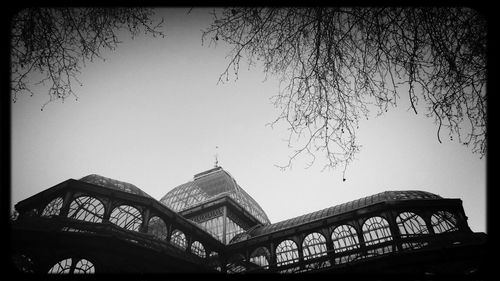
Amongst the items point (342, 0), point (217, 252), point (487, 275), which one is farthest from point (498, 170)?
point (217, 252)

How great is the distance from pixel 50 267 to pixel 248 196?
20681 mm

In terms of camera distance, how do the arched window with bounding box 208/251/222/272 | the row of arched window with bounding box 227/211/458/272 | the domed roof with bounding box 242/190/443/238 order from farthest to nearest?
the arched window with bounding box 208/251/222/272 → the domed roof with bounding box 242/190/443/238 → the row of arched window with bounding box 227/211/458/272

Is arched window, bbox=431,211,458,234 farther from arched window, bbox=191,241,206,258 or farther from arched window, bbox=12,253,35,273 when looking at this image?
arched window, bbox=12,253,35,273

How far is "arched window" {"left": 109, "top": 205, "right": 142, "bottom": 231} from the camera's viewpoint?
17188 millimetres

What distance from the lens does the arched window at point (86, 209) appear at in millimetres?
16016

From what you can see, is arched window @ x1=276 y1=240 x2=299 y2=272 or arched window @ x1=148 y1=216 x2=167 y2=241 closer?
arched window @ x1=276 y1=240 x2=299 y2=272

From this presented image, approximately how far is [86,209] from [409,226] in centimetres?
1867

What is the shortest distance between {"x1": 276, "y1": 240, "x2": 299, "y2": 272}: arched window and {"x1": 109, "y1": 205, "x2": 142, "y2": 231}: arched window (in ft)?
30.3

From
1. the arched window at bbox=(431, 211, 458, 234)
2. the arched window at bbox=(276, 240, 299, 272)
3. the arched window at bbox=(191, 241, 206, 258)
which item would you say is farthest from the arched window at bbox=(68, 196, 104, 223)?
the arched window at bbox=(431, 211, 458, 234)

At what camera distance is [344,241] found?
19047 mm

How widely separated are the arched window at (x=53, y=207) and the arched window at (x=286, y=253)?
1337cm

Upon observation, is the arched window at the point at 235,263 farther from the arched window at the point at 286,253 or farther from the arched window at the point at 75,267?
the arched window at the point at 75,267

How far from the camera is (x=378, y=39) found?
3.95 m

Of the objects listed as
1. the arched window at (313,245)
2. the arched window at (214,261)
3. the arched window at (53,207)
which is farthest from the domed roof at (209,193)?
the arched window at (53,207)
